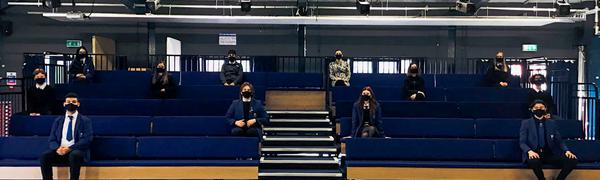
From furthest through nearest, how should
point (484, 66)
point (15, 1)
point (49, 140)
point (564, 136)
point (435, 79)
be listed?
point (15, 1) → point (484, 66) → point (435, 79) → point (564, 136) → point (49, 140)

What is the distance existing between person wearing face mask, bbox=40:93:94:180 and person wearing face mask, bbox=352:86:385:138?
3471mm

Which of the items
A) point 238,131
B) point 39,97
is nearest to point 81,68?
point 39,97

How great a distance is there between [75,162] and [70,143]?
1.15ft

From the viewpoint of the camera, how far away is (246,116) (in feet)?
26.5

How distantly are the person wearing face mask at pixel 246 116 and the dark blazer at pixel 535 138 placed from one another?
341cm

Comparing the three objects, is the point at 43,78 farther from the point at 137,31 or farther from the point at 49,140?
the point at 137,31

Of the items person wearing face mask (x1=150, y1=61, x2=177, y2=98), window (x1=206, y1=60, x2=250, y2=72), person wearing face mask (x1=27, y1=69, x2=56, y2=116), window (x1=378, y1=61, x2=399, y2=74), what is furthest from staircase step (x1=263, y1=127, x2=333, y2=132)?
window (x1=378, y1=61, x2=399, y2=74)

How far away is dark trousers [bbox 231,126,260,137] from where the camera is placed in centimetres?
795

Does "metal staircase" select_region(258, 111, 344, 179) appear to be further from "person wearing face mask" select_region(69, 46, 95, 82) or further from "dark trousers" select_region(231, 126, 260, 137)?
"person wearing face mask" select_region(69, 46, 95, 82)

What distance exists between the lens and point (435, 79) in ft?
37.8

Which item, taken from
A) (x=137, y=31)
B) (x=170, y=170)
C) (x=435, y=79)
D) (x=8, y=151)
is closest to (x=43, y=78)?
(x=8, y=151)

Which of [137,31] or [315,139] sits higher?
[137,31]

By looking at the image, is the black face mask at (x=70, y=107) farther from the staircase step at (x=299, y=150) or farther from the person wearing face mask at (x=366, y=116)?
the person wearing face mask at (x=366, y=116)

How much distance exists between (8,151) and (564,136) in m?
7.50
